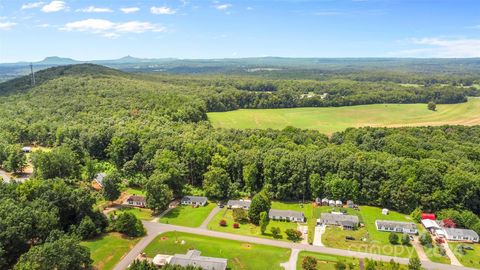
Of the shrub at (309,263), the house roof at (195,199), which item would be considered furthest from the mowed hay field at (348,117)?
the shrub at (309,263)

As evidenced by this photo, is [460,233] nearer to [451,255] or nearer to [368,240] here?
[451,255]

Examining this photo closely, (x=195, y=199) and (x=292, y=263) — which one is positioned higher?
(x=195, y=199)

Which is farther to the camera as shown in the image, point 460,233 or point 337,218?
point 337,218

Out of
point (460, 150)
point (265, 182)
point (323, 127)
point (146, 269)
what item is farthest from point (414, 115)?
point (146, 269)

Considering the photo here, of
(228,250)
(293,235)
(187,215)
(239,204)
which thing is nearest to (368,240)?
(293,235)

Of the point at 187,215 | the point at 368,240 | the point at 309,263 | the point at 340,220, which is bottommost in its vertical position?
the point at 368,240

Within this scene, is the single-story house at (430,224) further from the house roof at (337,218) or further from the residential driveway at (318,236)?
the residential driveway at (318,236)
